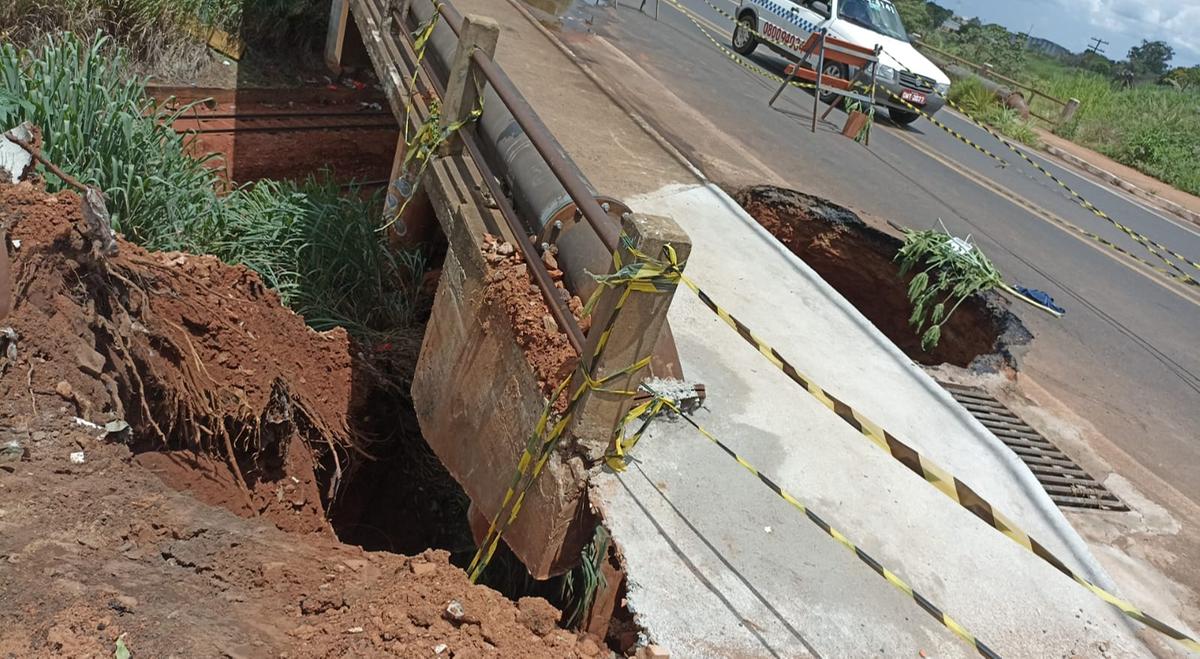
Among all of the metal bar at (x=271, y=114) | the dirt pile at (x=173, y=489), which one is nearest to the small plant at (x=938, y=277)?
the dirt pile at (x=173, y=489)

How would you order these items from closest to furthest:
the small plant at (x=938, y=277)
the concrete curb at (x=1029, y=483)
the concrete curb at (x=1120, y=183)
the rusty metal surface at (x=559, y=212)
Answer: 1. the rusty metal surface at (x=559, y=212)
2. the concrete curb at (x=1029, y=483)
3. the small plant at (x=938, y=277)
4. the concrete curb at (x=1120, y=183)

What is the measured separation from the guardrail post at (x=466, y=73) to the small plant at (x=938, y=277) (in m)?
3.84

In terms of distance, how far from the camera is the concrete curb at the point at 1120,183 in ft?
47.8

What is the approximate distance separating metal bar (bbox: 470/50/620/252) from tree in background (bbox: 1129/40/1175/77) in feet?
164

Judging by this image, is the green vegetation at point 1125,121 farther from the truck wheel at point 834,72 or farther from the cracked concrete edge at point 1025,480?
the cracked concrete edge at point 1025,480

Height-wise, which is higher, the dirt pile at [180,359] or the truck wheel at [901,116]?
the truck wheel at [901,116]

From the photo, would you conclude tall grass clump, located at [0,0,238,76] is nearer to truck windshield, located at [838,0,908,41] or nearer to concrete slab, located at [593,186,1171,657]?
concrete slab, located at [593,186,1171,657]

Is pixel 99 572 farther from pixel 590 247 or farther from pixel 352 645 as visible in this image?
pixel 590 247

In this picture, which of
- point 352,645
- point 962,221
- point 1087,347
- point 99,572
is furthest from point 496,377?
point 962,221

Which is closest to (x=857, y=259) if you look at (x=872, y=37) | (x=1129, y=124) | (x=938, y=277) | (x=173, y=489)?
(x=938, y=277)

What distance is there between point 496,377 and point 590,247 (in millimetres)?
753

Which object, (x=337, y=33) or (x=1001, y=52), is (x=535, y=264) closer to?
(x=337, y=33)

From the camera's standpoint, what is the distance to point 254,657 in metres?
2.37

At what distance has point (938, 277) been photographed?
21.5 ft
